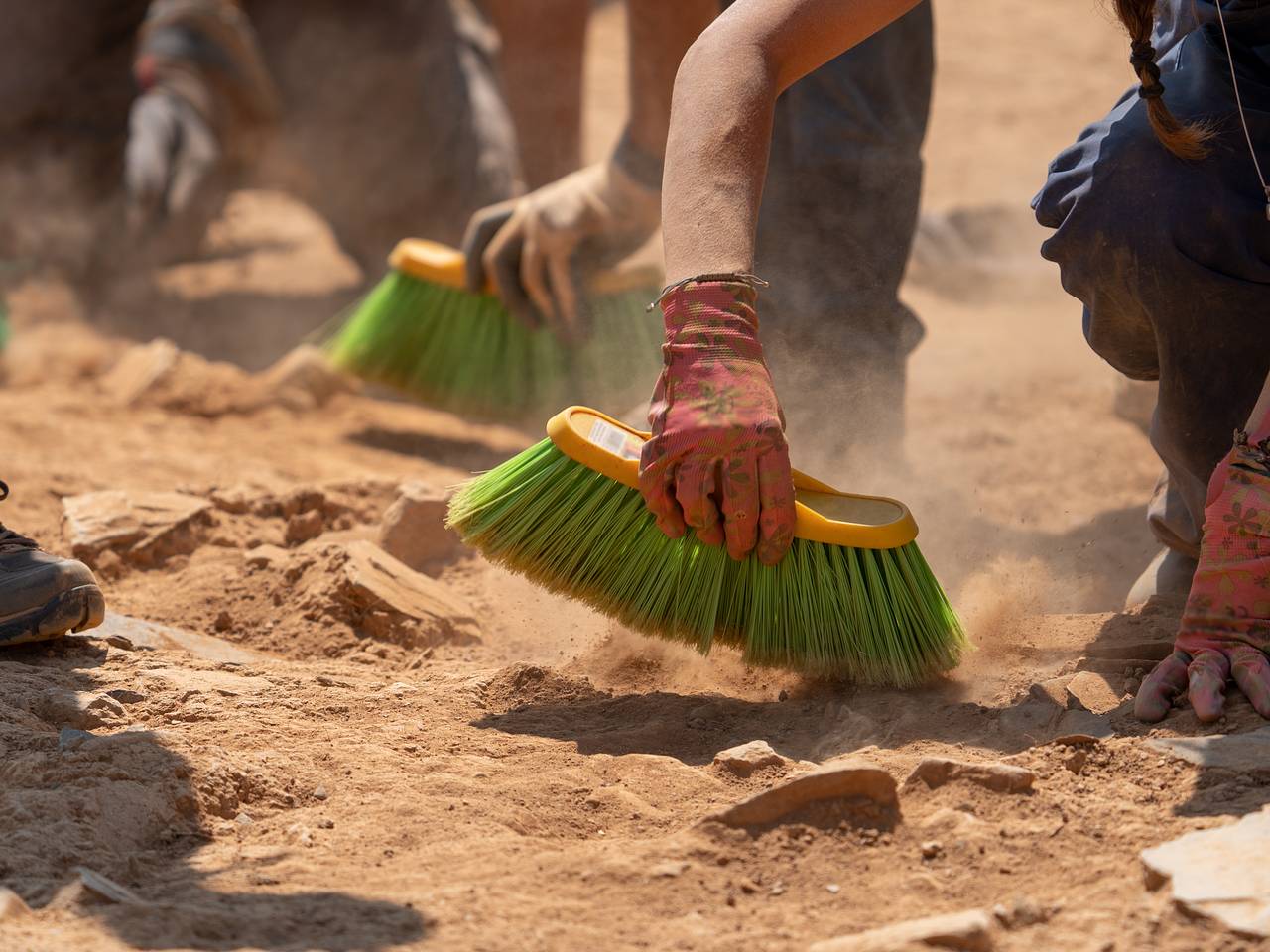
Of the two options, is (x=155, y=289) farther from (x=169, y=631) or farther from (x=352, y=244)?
(x=169, y=631)

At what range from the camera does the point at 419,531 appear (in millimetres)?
2809

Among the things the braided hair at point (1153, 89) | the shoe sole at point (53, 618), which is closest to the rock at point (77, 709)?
the shoe sole at point (53, 618)

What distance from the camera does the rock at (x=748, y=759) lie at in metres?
1.76

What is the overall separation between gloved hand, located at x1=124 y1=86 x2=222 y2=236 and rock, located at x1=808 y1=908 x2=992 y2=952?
453 centimetres

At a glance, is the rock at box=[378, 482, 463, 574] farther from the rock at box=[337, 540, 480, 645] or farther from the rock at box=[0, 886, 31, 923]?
the rock at box=[0, 886, 31, 923]

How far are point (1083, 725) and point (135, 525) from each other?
1.87 metres

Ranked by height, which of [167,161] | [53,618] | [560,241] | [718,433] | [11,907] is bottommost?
[11,907]

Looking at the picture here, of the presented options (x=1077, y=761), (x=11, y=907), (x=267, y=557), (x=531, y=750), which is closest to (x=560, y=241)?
(x=267, y=557)

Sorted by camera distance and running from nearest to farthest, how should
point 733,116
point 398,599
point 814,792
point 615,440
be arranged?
point 814,792 < point 733,116 < point 615,440 < point 398,599

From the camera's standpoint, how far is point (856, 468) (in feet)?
9.59

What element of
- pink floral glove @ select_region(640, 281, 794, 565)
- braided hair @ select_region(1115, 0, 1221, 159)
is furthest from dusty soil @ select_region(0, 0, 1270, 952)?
braided hair @ select_region(1115, 0, 1221, 159)

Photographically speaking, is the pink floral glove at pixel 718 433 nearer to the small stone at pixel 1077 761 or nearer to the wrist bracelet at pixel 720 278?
the wrist bracelet at pixel 720 278

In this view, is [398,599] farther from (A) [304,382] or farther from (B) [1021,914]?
(A) [304,382]

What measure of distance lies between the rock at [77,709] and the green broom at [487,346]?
2.07 meters
